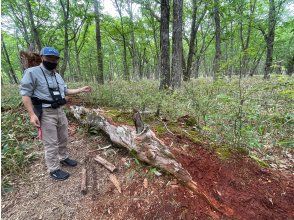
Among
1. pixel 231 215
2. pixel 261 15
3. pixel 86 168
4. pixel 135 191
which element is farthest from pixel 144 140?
pixel 261 15

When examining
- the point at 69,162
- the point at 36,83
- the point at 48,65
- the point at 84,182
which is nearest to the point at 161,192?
the point at 84,182

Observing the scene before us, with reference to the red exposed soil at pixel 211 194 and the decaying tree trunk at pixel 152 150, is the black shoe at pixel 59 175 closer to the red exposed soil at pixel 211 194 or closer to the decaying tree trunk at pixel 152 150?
the red exposed soil at pixel 211 194

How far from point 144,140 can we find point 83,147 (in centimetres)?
159

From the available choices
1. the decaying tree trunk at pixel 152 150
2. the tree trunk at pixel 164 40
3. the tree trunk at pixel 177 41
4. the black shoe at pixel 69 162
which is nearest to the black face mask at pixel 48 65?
the decaying tree trunk at pixel 152 150

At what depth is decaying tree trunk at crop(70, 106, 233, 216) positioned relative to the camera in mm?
2482

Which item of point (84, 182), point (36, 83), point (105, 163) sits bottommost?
point (84, 182)

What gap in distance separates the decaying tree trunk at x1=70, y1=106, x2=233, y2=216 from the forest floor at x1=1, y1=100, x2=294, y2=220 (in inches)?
3.3

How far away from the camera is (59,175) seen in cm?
309

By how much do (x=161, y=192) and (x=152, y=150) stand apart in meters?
0.60

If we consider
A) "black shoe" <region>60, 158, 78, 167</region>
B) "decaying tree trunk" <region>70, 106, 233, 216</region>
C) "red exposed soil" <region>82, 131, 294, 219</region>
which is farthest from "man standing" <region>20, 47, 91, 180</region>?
"red exposed soil" <region>82, 131, 294, 219</region>

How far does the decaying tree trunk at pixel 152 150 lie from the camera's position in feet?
8.14

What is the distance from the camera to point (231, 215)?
223 centimetres

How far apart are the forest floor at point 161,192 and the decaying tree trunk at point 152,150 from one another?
0.28 ft

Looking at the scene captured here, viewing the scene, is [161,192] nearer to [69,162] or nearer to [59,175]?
[59,175]
